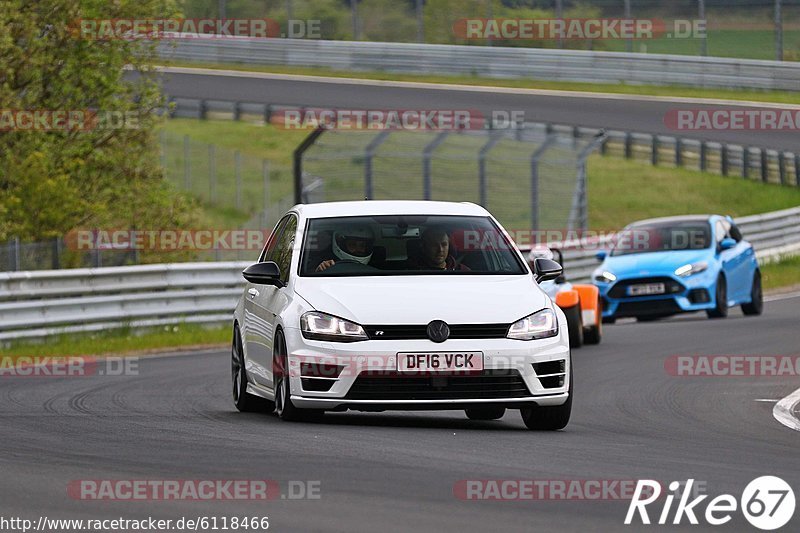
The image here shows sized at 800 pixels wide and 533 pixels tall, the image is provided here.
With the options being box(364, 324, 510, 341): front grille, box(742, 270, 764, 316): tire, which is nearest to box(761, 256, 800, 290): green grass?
box(742, 270, 764, 316): tire

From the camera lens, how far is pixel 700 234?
23438mm

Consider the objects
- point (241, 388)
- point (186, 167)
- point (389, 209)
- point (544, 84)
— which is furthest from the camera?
point (544, 84)

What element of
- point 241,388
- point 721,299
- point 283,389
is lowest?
point 721,299

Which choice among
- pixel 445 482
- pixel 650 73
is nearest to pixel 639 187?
pixel 650 73

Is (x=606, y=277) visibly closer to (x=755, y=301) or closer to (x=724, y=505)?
(x=755, y=301)

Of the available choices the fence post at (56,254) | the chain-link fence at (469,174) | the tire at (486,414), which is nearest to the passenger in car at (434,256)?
the tire at (486,414)

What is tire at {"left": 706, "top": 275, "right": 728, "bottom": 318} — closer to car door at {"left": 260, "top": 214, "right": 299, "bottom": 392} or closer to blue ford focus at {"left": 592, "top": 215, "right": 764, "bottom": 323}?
blue ford focus at {"left": 592, "top": 215, "right": 764, "bottom": 323}

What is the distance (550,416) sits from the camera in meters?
10.8

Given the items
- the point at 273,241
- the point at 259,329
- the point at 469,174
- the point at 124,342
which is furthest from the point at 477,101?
the point at 259,329

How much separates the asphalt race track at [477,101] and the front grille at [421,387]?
1127 inches

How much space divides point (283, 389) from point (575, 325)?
28.0 feet

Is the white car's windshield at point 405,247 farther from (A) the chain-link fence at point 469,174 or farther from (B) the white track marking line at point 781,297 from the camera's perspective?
(B) the white track marking line at point 781,297

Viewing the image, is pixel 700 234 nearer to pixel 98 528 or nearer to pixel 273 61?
pixel 98 528

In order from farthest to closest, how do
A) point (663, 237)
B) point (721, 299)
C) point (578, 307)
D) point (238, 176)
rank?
1. point (238, 176)
2. point (663, 237)
3. point (721, 299)
4. point (578, 307)
